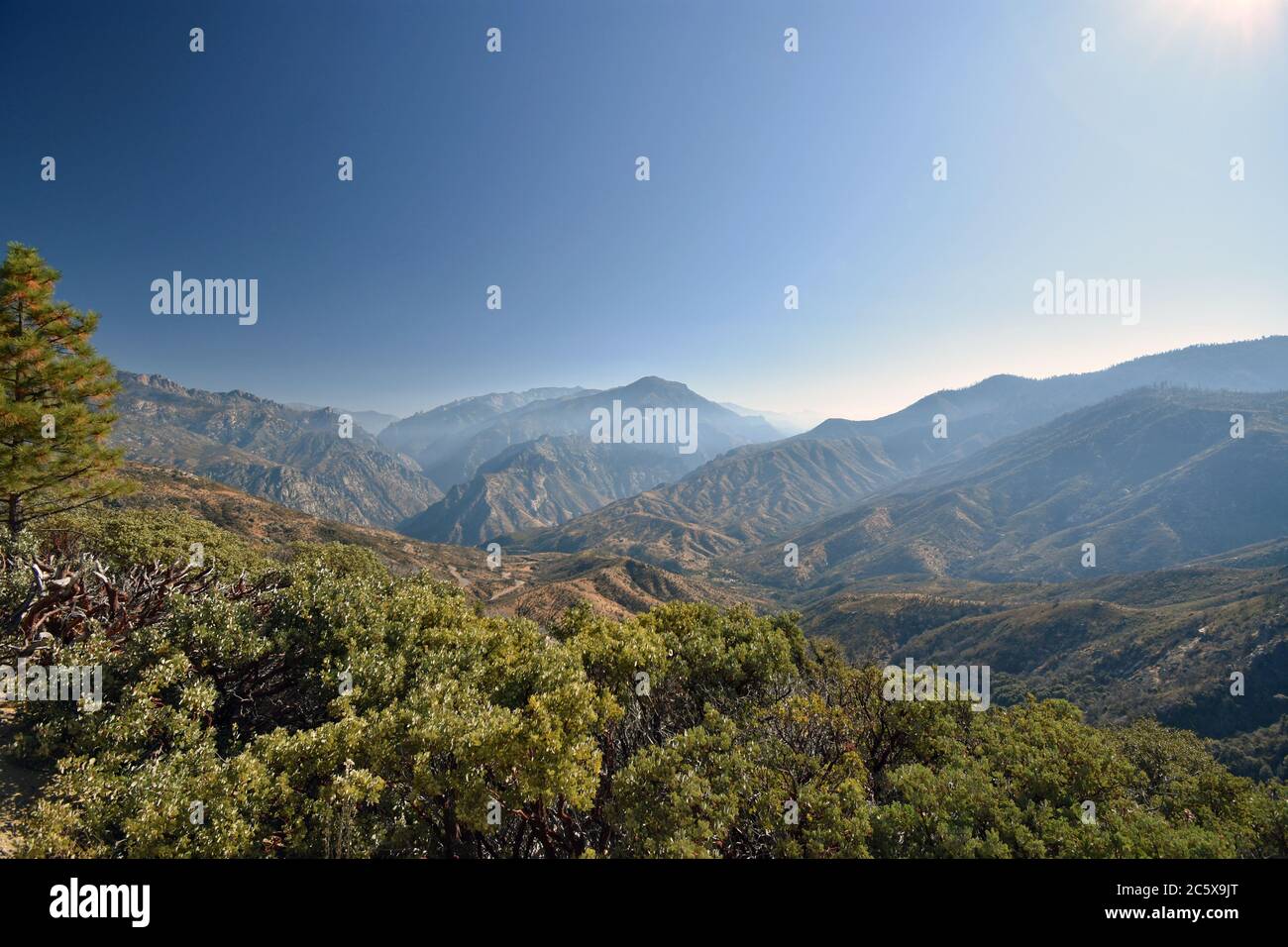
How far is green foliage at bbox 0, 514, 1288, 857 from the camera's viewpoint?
10.8 m

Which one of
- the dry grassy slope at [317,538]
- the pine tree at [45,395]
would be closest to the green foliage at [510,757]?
the pine tree at [45,395]

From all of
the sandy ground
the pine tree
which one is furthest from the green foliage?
the pine tree

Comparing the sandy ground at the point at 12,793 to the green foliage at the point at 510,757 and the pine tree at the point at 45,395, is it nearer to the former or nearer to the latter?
the green foliage at the point at 510,757

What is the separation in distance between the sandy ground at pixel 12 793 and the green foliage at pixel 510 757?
74 cm

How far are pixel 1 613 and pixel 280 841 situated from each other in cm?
1358

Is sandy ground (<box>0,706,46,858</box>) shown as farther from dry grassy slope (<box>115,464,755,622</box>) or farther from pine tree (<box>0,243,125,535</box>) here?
dry grassy slope (<box>115,464,755,622</box>)

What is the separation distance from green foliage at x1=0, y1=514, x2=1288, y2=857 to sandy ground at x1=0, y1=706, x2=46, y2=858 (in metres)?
A: 0.74

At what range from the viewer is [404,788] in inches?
522

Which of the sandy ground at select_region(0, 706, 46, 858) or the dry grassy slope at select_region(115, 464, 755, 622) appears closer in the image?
the sandy ground at select_region(0, 706, 46, 858)

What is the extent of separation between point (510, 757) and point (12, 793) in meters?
12.8

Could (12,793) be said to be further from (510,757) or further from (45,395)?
(45,395)

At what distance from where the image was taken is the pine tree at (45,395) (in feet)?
66.3
